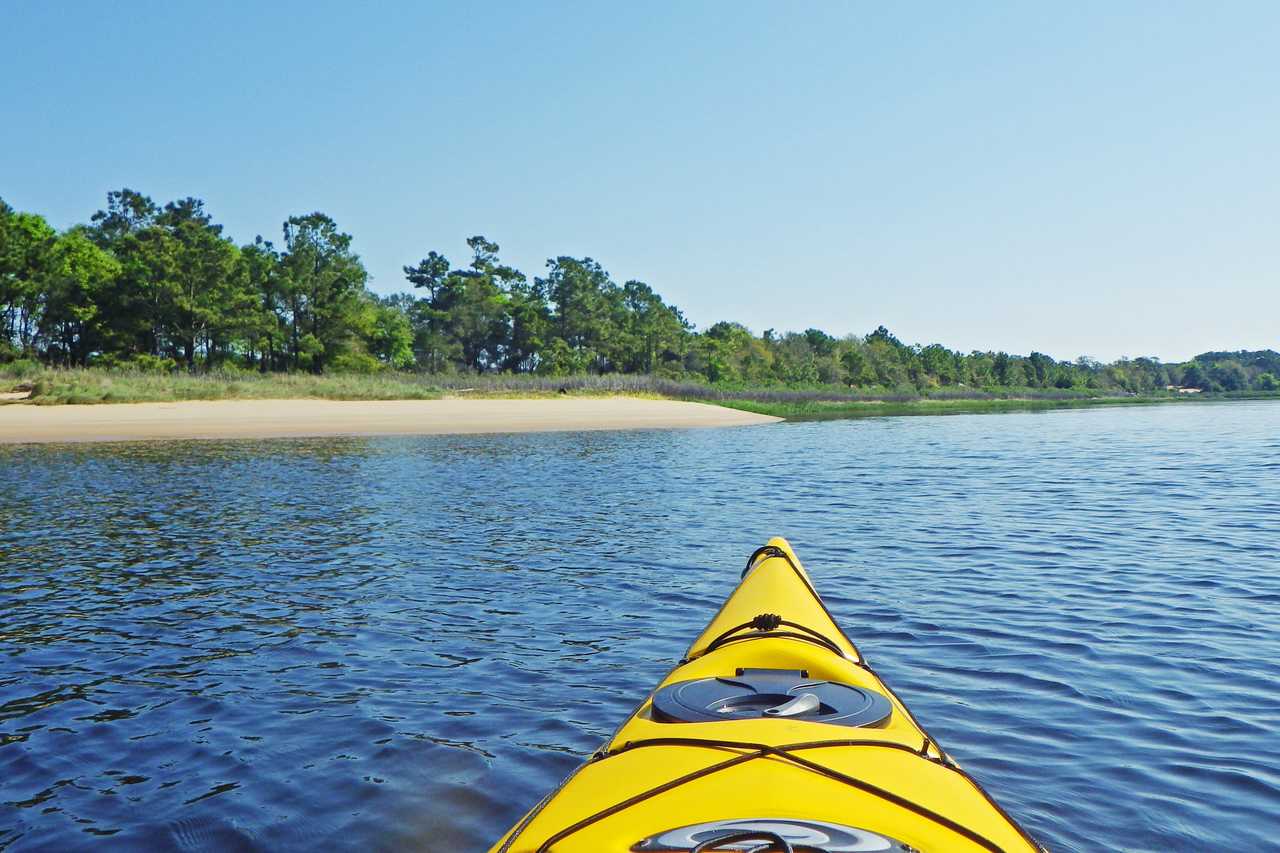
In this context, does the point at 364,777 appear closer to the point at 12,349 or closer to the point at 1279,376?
the point at 12,349

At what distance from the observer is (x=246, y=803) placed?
3652 mm

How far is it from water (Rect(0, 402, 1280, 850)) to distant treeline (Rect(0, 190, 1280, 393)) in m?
33.2

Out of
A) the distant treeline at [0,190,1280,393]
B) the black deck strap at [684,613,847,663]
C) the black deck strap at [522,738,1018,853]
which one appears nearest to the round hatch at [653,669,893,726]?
the black deck strap at [522,738,1018,853]

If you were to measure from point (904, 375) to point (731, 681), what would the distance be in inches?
3293

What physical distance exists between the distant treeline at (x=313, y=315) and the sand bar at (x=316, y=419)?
53.6 ft

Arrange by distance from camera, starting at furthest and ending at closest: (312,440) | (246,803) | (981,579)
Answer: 1. (312,440)
2. (981,579)
3. (246,803)

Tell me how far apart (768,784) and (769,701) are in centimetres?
59

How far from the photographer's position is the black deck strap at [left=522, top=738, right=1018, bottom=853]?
1965mm

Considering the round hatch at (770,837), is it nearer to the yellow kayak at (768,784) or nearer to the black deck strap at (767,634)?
the yellow kayak at (768,784)

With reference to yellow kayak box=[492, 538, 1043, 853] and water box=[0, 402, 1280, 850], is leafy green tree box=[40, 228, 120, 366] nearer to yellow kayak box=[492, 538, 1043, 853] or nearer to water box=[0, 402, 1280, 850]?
water box=[0, 402, 1280, 850]

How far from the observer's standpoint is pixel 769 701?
8.81 feet

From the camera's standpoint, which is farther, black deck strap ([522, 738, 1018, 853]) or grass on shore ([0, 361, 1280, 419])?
grass on shore ([0, 361, 1280, 419])

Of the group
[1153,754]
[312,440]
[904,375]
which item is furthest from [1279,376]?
[1153,754]

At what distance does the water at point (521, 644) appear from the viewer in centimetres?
364
